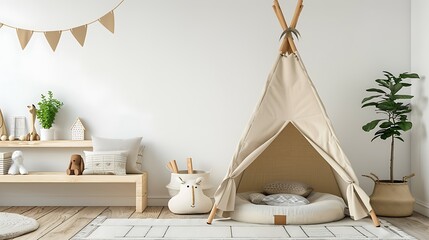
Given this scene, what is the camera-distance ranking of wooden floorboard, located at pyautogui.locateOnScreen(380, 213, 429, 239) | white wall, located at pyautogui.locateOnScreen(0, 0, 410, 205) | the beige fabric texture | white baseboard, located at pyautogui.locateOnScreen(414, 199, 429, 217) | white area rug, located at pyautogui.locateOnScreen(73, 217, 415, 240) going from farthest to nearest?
white wall, located at pyautogui.locateOnScreen(0, 0, 410, 205)
white baseboard, located at pyautogui.locateOnScreen(414, 199, 429, 217)
the beige fabric texture
wooden floorboard, located at pyautogui.locateOnScreen(380, 213, 429, 239)
white area rug, located at pyautogui.locateOnScreen(73, 217, 415, 240)

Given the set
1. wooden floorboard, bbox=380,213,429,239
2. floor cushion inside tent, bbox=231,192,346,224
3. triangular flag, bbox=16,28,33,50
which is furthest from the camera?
triangular flag, bbox=16,28,33,50

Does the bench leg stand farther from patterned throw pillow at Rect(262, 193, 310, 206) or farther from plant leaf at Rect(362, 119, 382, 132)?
plant leaf at Rect(362, 119, 382, 132)

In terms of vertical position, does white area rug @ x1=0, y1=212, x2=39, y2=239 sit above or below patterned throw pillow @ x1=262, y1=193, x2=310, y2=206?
below

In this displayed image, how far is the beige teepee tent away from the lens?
13.5ft

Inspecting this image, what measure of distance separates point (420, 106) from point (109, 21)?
2912 mm

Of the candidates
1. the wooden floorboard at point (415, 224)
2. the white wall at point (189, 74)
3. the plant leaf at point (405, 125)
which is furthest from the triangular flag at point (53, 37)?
the wooden floorboard at point (415, 224)

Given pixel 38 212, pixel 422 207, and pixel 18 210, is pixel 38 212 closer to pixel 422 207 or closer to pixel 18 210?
pixel 18 210

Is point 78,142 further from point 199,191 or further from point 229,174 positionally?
point 229,174

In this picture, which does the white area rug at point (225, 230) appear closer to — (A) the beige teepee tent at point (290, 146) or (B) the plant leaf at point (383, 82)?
(A) the beige teepee tent at point (290, 146)

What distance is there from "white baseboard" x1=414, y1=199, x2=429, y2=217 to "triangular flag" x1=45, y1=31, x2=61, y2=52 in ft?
11.6

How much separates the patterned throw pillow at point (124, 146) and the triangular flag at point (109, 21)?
100 centimetres

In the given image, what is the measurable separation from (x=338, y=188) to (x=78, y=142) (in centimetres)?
240

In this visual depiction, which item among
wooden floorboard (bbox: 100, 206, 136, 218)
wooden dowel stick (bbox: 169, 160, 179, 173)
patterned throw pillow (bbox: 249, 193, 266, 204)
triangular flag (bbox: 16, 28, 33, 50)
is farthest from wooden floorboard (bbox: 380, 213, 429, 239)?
triangular flag (bbox: 16, 28, 33, 50)

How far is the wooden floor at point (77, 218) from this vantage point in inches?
150
